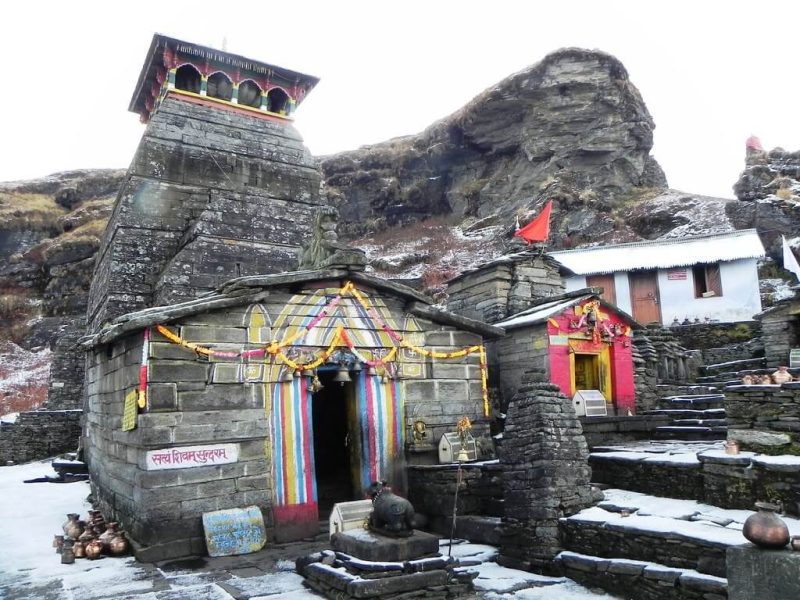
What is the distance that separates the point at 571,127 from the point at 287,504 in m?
42.4

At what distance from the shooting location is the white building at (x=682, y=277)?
24.9m

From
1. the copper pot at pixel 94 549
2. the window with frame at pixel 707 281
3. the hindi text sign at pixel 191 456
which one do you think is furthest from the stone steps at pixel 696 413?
the window with frame at pixel 707 281

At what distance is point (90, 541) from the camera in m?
8.82

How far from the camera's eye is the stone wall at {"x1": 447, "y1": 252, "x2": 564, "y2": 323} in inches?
635

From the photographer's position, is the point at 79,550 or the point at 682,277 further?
the point at 682,277

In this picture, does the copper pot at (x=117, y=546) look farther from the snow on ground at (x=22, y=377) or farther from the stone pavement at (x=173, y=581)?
the snow on ground at (x=22, y=377)

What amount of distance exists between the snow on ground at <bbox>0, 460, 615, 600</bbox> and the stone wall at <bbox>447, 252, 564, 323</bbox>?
7909 mm

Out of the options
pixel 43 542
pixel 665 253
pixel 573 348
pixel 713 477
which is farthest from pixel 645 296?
pixel 43 542

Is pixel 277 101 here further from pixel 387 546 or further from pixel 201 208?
pixel 387 546

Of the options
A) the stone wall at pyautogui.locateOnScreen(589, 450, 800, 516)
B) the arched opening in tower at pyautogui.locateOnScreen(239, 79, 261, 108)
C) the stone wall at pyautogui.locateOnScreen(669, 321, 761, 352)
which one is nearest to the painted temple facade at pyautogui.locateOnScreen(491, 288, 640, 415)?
the stone wall at pyautogui.locateOnScreen(589, 450, 800, 516)

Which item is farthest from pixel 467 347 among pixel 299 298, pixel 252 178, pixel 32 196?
pixel 32 196

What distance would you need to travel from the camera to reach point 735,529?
6809 mm

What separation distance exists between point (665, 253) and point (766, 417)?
2087 cm

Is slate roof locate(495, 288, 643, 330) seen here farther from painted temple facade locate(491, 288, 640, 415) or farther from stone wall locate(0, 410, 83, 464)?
stone wall locate(0, 410, 83, 464)
